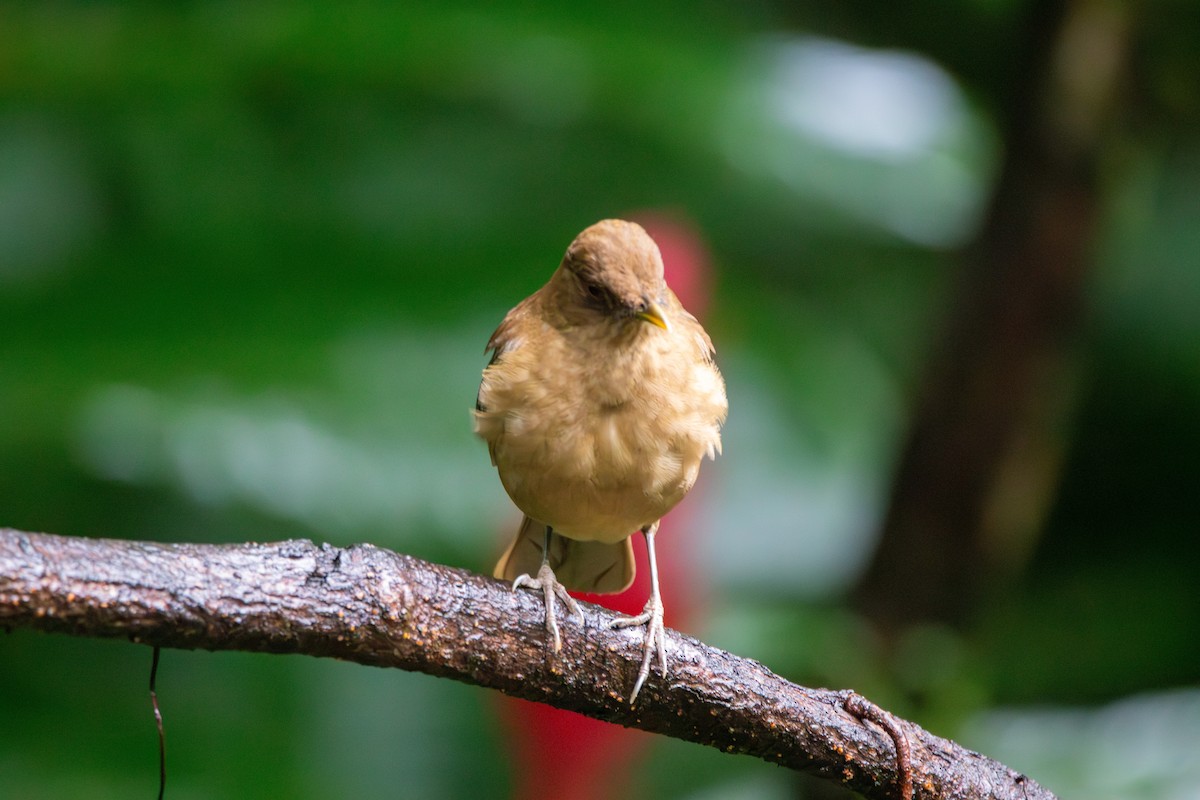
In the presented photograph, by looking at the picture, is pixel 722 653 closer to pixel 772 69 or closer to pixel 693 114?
pixel 693 114

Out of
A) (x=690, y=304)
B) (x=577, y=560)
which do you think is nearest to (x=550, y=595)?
(x=577, y=560)

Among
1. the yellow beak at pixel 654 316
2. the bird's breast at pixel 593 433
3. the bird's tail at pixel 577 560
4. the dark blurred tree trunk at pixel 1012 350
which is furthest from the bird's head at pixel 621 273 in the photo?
the dark blurred tree trunk at pixel 1012 350

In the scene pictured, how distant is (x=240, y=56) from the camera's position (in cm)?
587

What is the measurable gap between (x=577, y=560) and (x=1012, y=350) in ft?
8.17

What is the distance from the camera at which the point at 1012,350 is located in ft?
16.4

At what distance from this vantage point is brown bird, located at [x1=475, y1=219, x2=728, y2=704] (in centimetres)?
266

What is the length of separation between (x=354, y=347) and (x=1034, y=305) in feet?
8.53

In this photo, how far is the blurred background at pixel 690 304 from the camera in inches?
188

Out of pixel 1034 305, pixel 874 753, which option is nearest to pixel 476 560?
pixel 1034 305

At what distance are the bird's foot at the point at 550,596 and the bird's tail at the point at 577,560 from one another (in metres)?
0.47

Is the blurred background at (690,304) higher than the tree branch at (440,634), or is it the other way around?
the blurred background at (690,304)

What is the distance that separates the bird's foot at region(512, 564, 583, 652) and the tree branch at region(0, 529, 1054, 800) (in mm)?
19

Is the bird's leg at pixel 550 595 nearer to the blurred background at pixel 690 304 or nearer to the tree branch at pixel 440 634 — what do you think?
the tree branch at pixel 440 634

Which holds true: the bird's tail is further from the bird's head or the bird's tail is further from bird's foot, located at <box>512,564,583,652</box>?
the bird's head
